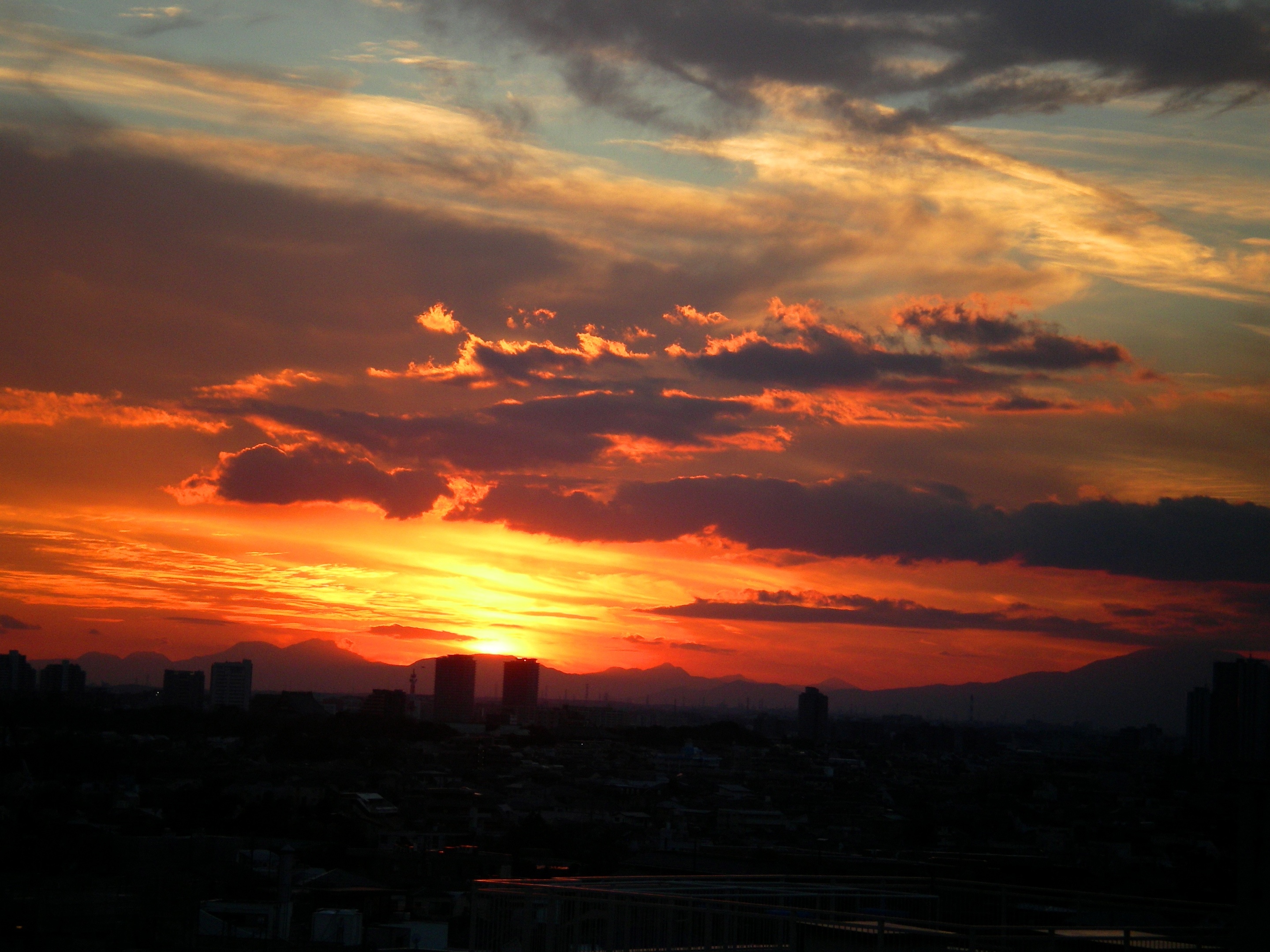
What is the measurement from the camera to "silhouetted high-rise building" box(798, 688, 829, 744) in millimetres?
121688

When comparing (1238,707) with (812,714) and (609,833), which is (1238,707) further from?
(812,714)

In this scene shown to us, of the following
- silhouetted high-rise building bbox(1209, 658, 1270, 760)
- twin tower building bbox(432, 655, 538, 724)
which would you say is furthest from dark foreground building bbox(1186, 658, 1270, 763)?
twin tower building bbox(432, 655, 538, 724)

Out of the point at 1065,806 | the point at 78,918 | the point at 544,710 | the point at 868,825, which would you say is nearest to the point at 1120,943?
the point at 78,918

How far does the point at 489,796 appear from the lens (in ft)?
178

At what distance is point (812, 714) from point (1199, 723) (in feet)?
171

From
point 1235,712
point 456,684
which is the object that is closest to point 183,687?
point 456,684

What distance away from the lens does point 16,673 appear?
378 feet

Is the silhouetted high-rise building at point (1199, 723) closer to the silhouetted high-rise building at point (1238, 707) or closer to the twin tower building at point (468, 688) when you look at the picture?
the silhouetted high-rise building at point (1238, 707)

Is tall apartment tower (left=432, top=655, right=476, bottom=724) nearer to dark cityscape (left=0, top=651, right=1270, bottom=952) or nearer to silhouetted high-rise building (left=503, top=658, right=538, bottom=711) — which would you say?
silhouetted high-rise building (left=503, top=658, right=538, bottom=711)

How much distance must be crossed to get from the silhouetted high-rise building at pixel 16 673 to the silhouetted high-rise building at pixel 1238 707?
9788 cm

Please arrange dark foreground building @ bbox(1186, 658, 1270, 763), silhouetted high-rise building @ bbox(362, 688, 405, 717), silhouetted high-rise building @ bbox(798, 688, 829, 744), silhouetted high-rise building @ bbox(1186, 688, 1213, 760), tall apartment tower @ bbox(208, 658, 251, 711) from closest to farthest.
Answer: dark foreground building @ bbox(1186, 658, 1270, 763), silhouetted high-rise building @ bbox(1186, 688, 1213, 760), silhouetted high-rise building @ bbox(362, 688, 405, 717), silhouetted high-rise building @ bbox(798, 688, 829, 744), tall apartment tower @ bbox(208, 658, 251, 711)

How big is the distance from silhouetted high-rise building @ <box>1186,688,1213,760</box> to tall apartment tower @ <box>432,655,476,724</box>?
83653 mm

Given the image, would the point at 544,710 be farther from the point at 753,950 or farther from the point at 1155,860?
the point at 753,950

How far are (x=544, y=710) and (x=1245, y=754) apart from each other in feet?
327
